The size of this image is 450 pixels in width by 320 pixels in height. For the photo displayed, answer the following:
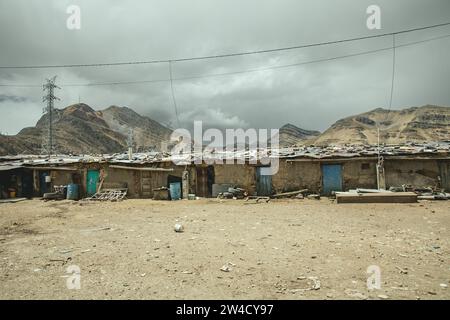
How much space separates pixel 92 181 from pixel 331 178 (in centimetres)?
1747

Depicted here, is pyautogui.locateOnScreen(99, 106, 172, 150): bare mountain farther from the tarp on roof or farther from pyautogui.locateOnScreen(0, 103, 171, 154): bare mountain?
the tarp on roof

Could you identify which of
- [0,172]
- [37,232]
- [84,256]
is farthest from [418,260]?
[0,172]

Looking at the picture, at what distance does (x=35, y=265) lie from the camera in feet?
19.3

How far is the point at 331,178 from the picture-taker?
57.1 feet

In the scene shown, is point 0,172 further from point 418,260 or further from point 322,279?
point 418,260

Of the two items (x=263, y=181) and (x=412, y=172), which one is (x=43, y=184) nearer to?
(x=263, y=181)

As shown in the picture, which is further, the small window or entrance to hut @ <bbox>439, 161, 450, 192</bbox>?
the small window

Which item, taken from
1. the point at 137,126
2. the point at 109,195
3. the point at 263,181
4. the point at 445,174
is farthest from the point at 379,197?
the point at 137,126

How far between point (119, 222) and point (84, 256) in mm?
4237

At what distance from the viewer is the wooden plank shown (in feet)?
44.5

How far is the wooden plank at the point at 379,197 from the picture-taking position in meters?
13.6

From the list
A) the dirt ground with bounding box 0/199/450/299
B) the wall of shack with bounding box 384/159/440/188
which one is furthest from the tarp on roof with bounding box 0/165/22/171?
the wall of shack with bounding box 384/159/440/188

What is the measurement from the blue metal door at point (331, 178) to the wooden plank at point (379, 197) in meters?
2.98

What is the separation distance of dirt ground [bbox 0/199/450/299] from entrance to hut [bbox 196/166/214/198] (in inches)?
329
